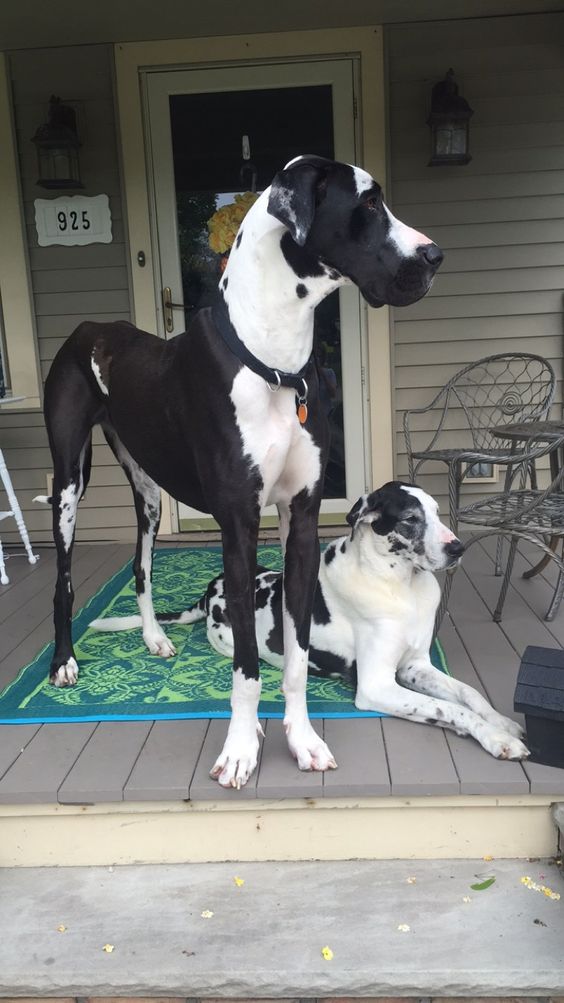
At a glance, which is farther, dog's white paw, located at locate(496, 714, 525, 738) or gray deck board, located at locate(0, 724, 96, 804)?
dog's white paw, located at locate(496, 714, 525, 738)

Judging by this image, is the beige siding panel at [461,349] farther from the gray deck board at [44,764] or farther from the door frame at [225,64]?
the gray deck board at [44,764]

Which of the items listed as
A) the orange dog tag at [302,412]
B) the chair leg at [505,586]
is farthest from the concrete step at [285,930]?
the chair leg at [505,586]

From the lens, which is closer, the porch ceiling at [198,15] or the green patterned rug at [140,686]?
the green patterned rug at [140,686]

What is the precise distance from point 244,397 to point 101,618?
1613 millimetres

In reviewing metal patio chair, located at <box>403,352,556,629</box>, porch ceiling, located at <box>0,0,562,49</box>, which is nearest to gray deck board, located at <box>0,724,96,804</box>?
metal patio chair, located at <box>403,352,556,629</box>

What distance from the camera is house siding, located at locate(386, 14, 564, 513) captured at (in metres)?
4.19

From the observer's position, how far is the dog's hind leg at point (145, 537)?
111 inches

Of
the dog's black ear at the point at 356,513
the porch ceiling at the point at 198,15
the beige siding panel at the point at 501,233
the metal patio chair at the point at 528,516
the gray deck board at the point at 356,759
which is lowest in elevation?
the gray deck board at the point at 356,759

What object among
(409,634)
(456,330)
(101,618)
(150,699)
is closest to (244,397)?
(409,634)

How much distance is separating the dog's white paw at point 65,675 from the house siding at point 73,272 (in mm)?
2066

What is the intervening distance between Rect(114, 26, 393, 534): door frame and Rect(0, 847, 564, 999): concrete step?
9.80ft

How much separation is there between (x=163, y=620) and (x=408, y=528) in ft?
3.90

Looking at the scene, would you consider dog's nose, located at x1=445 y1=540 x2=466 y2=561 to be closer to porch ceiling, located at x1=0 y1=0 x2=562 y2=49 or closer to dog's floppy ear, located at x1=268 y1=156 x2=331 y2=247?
dog's floppy ear, located at x1=268 y1=156 x2=331 y2=247

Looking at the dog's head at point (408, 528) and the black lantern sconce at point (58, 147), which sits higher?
the black lantern sconce at point (58, 147)
